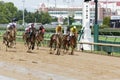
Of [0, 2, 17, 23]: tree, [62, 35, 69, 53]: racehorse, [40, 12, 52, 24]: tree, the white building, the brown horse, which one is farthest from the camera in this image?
the white building

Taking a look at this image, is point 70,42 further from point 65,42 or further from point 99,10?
point 99,10

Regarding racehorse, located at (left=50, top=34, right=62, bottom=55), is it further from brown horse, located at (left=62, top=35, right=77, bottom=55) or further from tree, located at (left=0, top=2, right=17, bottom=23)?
tree, located at (left=0, top=2, right=17, bottom=23)

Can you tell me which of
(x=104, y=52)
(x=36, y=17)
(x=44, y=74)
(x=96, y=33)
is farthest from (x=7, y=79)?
(x=36, y=17)

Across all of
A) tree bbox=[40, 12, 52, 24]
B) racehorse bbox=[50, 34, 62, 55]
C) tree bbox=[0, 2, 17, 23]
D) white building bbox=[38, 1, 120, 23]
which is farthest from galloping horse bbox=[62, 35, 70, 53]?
white building bbox=[38, 1, 120, 23]

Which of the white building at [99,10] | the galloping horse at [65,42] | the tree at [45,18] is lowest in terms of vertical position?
the galloping horse at [65,42]

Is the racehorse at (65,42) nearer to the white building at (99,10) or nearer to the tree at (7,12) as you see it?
the tree at (7,12)

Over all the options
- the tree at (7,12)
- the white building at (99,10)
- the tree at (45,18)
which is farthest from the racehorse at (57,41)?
the white building at (99,10)

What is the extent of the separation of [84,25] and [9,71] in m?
15.1

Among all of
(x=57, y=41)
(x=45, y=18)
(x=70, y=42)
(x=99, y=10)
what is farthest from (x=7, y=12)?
(x=57, y=41)

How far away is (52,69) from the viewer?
1577 centimetres

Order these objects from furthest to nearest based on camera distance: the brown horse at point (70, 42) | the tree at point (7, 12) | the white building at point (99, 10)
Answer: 1. the white building at point (99, 10)
2. the tree at point (7, 12)
3. the brown horse at point (70, 42)

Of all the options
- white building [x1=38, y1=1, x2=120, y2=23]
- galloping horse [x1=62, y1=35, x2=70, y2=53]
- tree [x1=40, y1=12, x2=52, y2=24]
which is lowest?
galloping horse [x1=62, y1=35, x2=70, y2=53]

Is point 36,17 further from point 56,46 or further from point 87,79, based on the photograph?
point 87,79

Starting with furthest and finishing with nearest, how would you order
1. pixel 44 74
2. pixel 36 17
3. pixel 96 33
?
pixel 36 17 < pixel 96 33 < pixel 44 74
